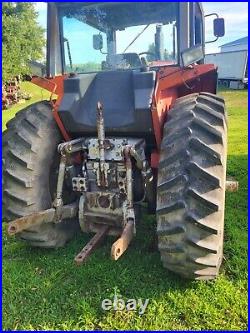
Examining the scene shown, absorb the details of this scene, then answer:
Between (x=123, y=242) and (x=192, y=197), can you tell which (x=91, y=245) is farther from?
(x=192, y=197)

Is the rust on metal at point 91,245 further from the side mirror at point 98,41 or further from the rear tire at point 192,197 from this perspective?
A: the side mirror at point 98,41

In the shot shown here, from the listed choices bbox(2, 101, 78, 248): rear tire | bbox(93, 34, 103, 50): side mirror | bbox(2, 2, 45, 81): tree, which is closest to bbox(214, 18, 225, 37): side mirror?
bbox(93, 34, 103, 50): side mirror

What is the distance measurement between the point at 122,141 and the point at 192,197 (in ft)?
3.03

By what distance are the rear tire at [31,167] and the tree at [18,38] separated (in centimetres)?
2198

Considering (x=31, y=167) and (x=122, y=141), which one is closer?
(x=122, y=141)

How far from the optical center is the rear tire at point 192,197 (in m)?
2.68

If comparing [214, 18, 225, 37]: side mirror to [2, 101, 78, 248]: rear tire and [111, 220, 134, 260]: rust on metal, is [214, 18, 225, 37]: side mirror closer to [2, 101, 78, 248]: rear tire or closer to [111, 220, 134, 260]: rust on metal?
[2, 101, 78, 248]: rear tire

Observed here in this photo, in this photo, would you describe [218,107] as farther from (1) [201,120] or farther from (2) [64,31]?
(2) [64,31]

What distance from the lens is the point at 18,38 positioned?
27.2 meters

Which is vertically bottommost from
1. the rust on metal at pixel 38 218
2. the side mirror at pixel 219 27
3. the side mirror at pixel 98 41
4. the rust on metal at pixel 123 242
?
the rust on metal at pixel 123 242

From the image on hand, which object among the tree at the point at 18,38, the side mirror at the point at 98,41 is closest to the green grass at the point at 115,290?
the side mirror at the point at 98,41

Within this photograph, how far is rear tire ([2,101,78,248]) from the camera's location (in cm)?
342

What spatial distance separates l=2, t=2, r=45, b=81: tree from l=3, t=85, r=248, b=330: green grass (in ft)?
73.2

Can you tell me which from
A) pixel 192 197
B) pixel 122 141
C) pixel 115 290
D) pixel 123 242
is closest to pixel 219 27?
pixel 122 141
